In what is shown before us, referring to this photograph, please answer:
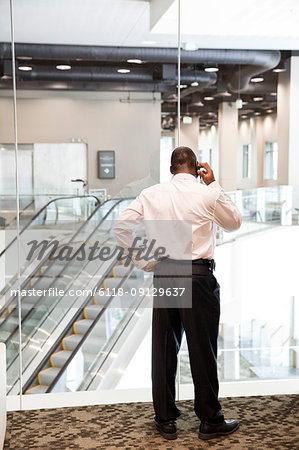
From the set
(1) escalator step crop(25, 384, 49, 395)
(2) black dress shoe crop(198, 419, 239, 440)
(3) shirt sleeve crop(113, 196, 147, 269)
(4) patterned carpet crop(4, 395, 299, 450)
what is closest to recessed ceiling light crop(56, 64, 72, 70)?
(3) shirt sleeve crop(113, 196, 147, 269)

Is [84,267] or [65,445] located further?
[84,267]

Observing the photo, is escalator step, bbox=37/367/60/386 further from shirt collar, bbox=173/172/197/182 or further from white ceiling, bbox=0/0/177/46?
white ceiling, bbox=0/0/177/46

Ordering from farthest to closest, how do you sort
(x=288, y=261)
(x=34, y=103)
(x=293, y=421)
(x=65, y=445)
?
(x=288, y=261)
(x=34, y=103)
(x=293, y=421)
(x=65, y=445)

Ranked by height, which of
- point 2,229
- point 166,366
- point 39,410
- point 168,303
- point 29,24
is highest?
point 29,24

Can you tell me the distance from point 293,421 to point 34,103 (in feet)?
8.77

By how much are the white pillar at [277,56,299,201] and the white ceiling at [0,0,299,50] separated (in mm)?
246

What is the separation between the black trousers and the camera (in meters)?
3.26

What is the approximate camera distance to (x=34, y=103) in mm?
3861

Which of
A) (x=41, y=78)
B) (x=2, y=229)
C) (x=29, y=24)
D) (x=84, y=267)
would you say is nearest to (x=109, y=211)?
(x=84, y=267)

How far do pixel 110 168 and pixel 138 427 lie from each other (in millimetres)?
1709

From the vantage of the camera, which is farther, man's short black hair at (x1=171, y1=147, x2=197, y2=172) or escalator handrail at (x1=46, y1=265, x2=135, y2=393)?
escalator handrail at (x1=46, y1=265, x2=135, y2=393)

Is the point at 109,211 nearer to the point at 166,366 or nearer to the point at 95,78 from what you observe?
the point at 95,78

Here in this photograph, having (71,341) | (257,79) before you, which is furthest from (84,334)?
(257,79)

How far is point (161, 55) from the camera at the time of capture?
4.05m
